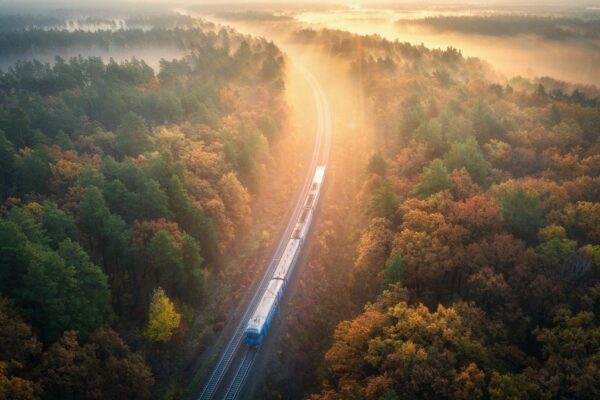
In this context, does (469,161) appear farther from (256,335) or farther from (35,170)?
(35,170)

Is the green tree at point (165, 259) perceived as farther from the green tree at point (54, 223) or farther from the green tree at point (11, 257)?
the green tree at point (11, 257)

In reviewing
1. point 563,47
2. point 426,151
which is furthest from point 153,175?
point 563,47

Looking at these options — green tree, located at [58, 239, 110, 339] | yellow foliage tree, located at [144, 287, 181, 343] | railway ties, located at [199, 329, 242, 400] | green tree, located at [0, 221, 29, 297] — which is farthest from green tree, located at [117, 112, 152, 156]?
railway ties, located at [199, 329, 242, 400]

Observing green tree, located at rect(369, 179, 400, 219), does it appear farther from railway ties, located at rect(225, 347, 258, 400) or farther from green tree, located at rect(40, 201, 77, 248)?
green tree, located at rect(40, 201, 77, 248)

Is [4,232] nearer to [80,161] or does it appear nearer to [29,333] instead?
[29,333]

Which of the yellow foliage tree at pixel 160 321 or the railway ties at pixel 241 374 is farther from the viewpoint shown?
the yellow foliage tree at pixel 160 321

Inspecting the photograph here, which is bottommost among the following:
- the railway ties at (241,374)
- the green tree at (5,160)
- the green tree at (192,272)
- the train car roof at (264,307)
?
the railway ties at (241,374)

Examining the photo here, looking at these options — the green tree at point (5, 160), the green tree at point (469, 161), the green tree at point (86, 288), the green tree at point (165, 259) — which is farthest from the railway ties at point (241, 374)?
the green tree at point (5, 160)
